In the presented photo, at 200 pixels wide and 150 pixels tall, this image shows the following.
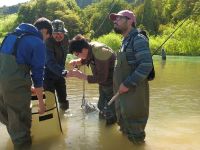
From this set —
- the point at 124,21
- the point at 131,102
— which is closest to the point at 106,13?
the point at 124,21

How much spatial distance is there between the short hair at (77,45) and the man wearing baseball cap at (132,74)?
2.61 feet

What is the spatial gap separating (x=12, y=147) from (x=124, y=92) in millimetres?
1725

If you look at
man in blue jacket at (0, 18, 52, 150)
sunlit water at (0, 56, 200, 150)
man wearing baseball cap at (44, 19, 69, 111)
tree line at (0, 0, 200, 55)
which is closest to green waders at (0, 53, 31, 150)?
man in blue jacket at (0, 18, 52, 150)

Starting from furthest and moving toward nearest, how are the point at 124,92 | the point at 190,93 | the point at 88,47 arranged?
the point at 190,93, the point at 88,47, the point at 124,92

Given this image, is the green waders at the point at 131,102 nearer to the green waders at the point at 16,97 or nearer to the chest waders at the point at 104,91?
the chest waders at the point at 104,91

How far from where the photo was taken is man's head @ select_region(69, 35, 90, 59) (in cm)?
627

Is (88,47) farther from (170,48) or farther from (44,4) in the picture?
(44,4)

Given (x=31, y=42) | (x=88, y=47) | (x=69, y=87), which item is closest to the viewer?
(x=31, y=42)

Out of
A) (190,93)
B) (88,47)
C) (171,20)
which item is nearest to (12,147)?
(88,47)

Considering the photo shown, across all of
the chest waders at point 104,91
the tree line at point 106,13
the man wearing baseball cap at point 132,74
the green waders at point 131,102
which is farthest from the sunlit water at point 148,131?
the tree line at point 106,13

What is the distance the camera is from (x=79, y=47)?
20.8ft

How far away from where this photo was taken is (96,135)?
21.4ft

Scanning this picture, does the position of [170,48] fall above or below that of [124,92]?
below

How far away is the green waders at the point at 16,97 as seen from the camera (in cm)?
509
